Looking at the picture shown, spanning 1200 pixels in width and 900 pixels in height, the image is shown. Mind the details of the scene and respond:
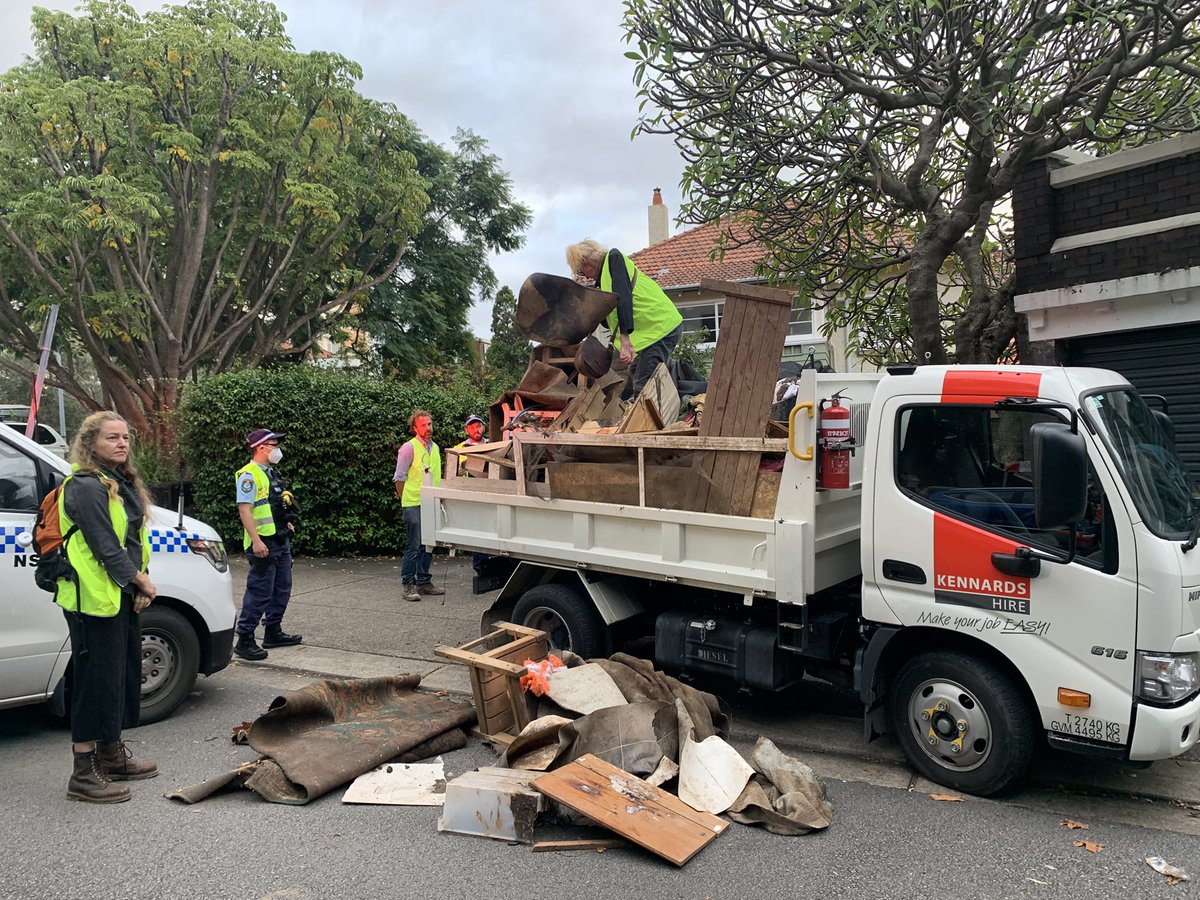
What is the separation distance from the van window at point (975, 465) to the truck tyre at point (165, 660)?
4.27 meters

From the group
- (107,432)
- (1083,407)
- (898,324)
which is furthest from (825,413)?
(898,324)

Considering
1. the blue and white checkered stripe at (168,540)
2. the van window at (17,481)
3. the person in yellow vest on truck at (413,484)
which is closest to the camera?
the van window at (17,481)

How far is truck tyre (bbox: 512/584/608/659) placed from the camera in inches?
229

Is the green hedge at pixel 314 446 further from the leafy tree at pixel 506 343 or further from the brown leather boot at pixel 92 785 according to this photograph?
the leafy tree at pixel 506 343

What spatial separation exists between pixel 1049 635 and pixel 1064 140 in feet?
16.7

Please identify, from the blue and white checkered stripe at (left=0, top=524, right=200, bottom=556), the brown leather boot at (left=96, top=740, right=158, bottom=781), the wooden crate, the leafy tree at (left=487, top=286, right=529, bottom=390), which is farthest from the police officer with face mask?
the leafy tree at (left=487, top=286, right=529, bottom=390)

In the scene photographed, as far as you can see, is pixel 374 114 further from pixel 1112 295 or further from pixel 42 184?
pixel 1112 295

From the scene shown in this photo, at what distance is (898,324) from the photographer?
1080 cm

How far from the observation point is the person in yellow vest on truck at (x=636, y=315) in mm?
6398

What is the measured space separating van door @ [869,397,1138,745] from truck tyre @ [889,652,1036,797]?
0.41 ft

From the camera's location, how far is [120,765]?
A: 4.47 m

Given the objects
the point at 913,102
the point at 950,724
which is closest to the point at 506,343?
the point at 913,102

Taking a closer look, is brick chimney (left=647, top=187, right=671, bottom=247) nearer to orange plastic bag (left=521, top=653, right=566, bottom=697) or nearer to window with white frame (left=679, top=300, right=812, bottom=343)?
window with white frame (left=679, top=300, right=812, bottom=343)

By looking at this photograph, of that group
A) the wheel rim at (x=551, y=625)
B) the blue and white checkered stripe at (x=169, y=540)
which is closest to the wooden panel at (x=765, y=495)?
the wheel rim at (x=551, y=625)
